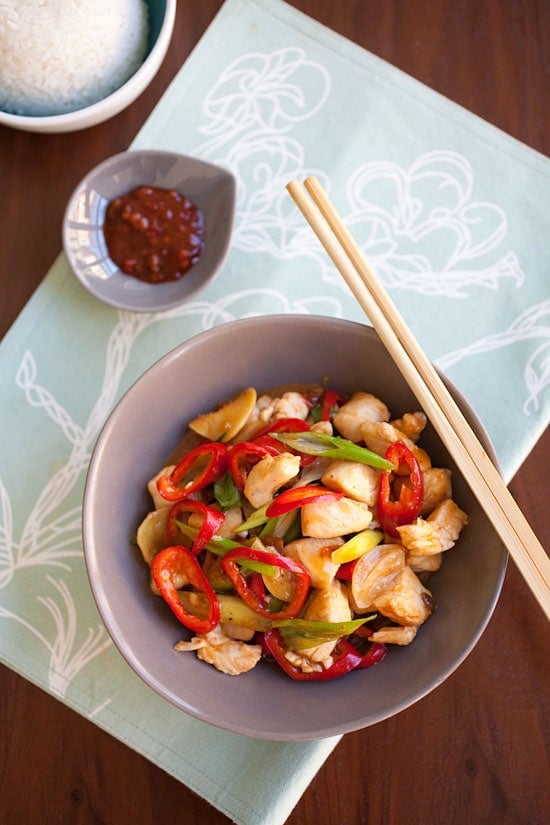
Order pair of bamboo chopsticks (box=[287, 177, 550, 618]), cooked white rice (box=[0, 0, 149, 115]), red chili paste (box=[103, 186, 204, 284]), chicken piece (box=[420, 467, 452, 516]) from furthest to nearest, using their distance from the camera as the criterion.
→ red chili paste (box=[103, 186, 204, 284]) < cooked white rice (box=[0, 0, 149, 115]) < chicken piece (box=[420, 467, 452, 516]) < pair of bamboo chopsticks (box=[287, 177, 550, 618])

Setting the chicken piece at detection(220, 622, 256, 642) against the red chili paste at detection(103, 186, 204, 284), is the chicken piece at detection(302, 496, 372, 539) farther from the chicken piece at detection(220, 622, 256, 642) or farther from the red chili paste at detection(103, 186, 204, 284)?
the red chili paste at detection(103, 186, 204, 284)

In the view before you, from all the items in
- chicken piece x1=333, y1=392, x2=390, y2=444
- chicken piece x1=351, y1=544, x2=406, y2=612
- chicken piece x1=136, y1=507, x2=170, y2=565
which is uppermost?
chicken piece x1=333, y1=392, x2=390, y2=444

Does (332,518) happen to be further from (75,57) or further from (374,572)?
(75,57)

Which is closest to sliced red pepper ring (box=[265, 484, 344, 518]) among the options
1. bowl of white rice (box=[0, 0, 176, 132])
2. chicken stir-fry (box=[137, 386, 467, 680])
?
chicken stir-fry (box=[137, 386, 467, 680])

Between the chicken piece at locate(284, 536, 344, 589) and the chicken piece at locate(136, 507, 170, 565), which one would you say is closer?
the chicken piece at locate(284, 536, 344, 589)

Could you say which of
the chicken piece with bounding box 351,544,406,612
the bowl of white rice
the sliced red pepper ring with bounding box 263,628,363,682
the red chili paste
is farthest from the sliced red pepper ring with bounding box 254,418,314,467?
the bowl of white rice

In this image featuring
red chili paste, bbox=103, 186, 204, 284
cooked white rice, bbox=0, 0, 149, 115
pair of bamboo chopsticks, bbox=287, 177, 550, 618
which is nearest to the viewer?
pair of bamboo chopsticks, bbox=287, 177, 550, 618

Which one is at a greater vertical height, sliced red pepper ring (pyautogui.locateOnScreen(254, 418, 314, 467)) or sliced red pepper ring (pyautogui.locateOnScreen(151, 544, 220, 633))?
sliced red pepper ring (pyautogui.locateOnScreen(254, 418, 314, 467))
